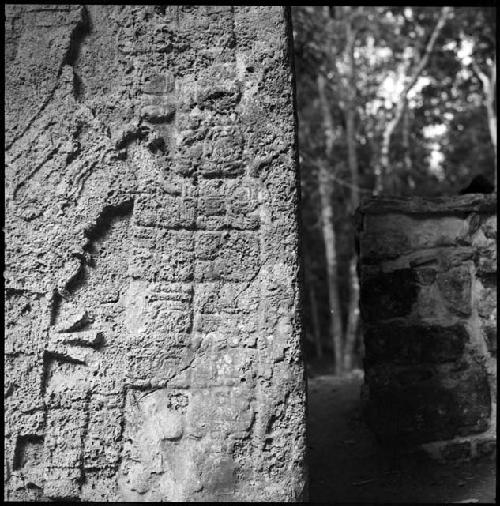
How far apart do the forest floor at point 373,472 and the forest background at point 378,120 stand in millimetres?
4361

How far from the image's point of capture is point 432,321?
2971 mm

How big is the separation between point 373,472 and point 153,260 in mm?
1663

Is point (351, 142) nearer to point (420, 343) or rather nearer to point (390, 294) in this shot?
point (390, 294)

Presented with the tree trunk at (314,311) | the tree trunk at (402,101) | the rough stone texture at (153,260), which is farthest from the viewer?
the tree trunk at (314,311)

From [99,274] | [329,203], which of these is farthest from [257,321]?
[329,203]

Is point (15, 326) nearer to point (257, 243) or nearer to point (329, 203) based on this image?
point (257, 243)

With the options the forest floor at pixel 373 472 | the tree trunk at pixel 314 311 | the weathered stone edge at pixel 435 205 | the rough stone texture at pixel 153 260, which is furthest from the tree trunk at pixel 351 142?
the rough stone texture at pixel 153 260

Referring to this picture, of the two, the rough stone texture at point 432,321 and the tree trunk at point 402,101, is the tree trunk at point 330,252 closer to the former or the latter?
the tree trunk at point 402,101

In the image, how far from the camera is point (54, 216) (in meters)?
2.00

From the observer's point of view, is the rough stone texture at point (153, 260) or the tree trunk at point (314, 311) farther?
the tree trunk at point (314, 311)

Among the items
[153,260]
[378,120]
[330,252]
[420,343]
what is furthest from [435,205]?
[378,120]

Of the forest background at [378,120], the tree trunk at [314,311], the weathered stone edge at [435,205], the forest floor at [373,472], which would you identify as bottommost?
the forest floor at [373,472]

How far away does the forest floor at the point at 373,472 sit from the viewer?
2.66 metres

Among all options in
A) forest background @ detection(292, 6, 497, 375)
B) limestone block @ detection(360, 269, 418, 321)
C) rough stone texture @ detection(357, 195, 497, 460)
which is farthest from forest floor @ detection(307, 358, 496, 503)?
forest background @ detection(292, 6, 497, 375)
